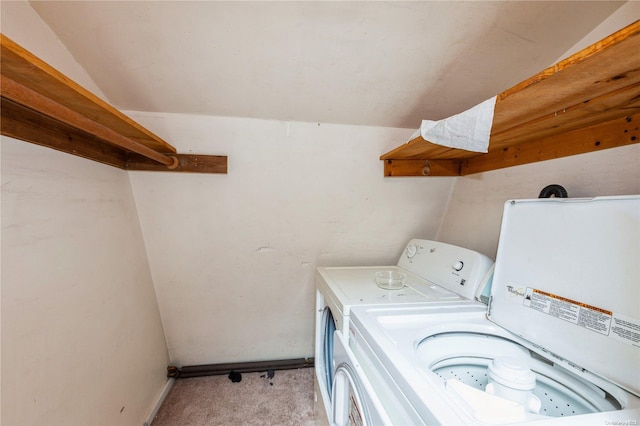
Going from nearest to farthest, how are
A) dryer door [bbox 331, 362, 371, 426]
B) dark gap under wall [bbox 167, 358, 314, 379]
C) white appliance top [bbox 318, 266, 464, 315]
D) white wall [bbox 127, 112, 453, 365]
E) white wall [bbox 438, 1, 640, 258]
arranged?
dryer door [bbox 331, 362, 371, 426]
white wall [bbox 438, 1, 640, 258]
white appliance top [bbox 318, 266, 464, 315]
white wall [bbox 127, 112, 453, 365]
dark gap under wall [bbox 167, 358, 314, 379]

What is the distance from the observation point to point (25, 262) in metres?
0.99

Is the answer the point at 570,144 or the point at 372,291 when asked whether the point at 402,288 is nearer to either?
the point at 372,291

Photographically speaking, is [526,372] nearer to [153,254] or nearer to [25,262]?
[25,262]

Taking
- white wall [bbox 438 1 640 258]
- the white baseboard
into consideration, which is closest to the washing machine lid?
white wall [bbox 438 1 640 258]

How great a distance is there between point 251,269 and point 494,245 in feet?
5.91

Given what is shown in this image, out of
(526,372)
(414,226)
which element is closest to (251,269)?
(414,226)

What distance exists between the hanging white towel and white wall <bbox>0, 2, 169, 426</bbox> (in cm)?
169

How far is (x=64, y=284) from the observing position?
117 cm

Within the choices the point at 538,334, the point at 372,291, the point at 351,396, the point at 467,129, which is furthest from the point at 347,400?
the point at 467,129

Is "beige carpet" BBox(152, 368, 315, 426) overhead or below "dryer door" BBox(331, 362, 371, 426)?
below

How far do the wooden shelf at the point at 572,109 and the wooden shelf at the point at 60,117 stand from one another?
4.64 feet

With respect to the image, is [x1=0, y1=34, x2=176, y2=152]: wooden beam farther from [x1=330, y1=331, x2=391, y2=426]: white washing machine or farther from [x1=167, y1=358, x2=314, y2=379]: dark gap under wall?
[x1=167, y1=358, x2=314, y2=379]: dark gap under wall

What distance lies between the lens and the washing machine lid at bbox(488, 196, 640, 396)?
0.77 metres

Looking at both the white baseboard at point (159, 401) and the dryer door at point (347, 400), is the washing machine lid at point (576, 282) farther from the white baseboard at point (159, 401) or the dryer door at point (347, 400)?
the white baseboard at point (159, 401)
